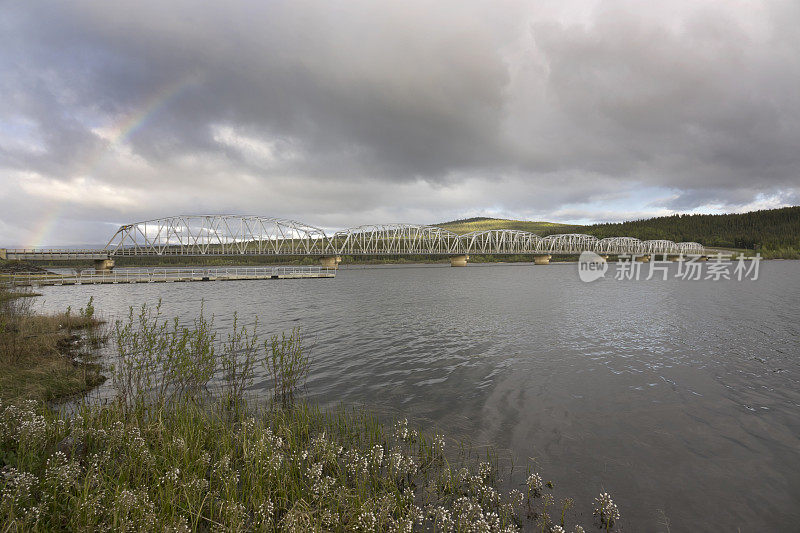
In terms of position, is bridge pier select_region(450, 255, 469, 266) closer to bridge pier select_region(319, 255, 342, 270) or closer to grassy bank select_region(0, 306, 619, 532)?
bridge pier select_region(319, 255, 342, 270)

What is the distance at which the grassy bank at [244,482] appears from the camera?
4934 millimetres

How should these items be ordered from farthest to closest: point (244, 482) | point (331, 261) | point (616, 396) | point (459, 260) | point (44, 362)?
1. point (459, 260)
2. point (331, 261)
3. point (44, 362)
4. point (616, 396)
5. point (244, 482)

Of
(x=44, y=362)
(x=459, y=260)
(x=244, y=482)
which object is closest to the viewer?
(x=244, y=482)

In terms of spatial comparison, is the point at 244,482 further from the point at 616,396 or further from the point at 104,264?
the point at 104,264

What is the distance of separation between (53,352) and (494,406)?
62.8 ft

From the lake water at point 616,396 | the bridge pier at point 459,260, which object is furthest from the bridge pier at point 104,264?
the bridge pier at point 459,260

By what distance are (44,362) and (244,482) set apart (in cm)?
1376

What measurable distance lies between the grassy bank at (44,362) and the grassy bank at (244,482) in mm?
3069

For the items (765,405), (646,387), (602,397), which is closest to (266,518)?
(602,397)

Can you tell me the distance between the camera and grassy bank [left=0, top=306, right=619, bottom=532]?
493cm

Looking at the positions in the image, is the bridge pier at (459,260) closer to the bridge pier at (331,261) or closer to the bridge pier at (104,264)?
the bridge pier at (331,261)

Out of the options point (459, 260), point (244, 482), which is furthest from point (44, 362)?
point (459, 260)

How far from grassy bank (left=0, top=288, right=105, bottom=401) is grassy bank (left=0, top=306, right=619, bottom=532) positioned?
10.1 feet

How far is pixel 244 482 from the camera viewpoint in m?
5.95
